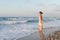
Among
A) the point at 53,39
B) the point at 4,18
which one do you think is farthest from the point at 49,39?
the point at 4,18

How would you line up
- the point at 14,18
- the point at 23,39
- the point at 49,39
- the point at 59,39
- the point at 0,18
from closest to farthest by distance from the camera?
1. the point at 59,39
2. the point at 49,39
3. the point at 23,39
4. the point at 0,18
5. the point at 14,18

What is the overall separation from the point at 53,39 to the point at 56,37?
0.47 ft

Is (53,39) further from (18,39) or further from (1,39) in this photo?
(1,39)

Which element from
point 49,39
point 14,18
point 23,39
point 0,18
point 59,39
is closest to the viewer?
point 59,39

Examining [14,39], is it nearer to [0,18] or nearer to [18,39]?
[18,39]

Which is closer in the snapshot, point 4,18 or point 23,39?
point 23,39

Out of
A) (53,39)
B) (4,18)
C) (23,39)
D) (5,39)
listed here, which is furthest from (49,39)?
(4,18)

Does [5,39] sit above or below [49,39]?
below

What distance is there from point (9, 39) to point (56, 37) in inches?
183

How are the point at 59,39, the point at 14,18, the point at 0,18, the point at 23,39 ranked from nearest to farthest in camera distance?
1. the point at 59,39
2. the point at 23,39
3. the point at 0,18
4. the point at 14,18

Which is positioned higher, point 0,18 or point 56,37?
point 56,37

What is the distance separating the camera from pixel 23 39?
10172 mm

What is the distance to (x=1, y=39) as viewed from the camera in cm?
1057

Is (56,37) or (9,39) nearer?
(56,37)
